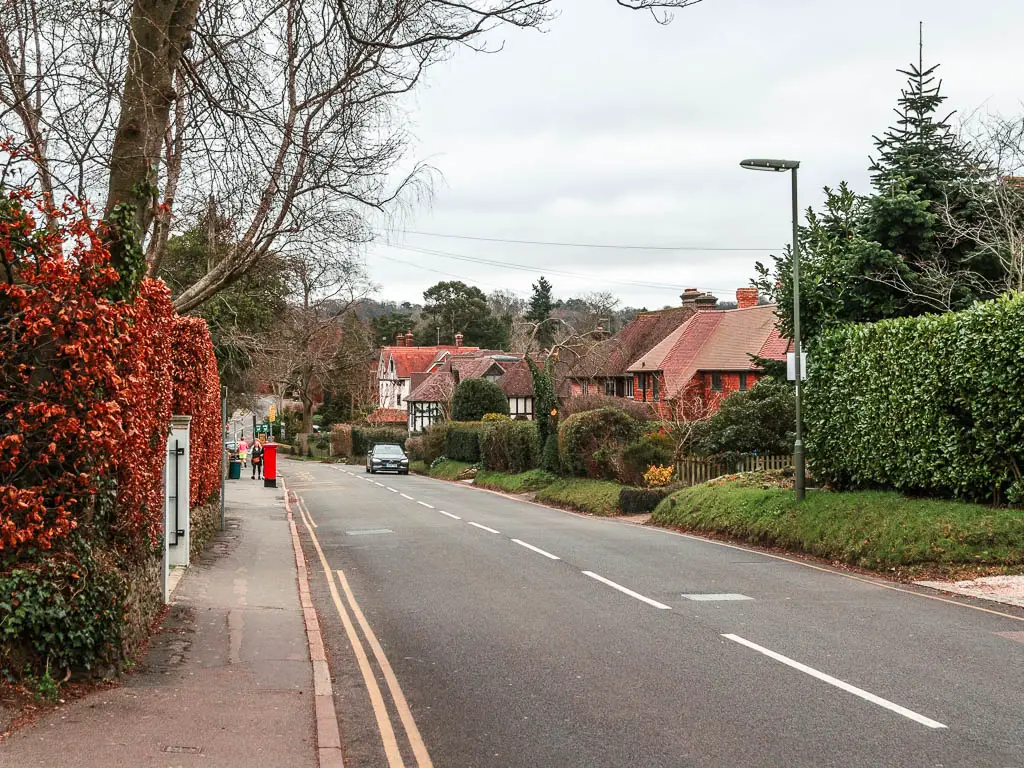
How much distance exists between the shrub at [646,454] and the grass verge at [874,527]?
7.57 metres

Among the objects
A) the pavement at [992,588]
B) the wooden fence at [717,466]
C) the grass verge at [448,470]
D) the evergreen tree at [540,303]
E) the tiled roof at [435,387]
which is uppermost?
the evergreen tree at [540,303]

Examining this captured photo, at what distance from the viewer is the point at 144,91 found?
412 inches

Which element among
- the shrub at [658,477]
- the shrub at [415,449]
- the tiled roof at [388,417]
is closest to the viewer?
the shrub at [658,477]

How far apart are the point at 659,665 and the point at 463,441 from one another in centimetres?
4832

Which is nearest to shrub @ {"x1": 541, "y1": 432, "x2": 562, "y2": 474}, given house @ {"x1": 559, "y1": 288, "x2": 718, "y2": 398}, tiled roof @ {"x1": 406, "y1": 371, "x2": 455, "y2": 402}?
house @ {"x1": 559, "y1": 288, "x2": 718, "y2": 398}

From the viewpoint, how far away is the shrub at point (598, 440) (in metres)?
33.8

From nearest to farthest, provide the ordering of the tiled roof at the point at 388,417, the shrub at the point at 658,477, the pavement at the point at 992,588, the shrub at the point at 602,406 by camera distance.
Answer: the pavement at the point at 992,588
the shrub at the point at 658,477
the shrub at the point at 602,406
the tiled roof at the point at 388,417

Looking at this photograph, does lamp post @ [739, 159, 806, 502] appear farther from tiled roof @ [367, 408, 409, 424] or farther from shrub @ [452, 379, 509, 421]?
tiled roof @ [367, 408, 409, 424]

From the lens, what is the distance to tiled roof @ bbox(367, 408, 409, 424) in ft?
297

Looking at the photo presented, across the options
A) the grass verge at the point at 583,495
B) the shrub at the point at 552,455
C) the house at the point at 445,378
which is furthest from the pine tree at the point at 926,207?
the house at the point at 445,378

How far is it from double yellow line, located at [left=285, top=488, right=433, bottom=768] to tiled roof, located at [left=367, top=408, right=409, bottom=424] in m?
73.9

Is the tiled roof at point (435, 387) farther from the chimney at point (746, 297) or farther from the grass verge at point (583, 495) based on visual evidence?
the grass verge at point (583, 495)

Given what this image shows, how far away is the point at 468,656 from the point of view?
10156mm

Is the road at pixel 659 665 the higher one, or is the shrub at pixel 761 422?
the shrub at pixel 761 422
